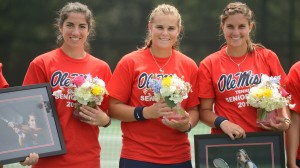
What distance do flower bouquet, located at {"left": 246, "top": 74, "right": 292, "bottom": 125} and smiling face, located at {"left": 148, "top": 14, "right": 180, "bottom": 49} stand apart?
0.63m

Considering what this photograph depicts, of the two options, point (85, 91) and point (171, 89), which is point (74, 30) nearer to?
point (85, 91)

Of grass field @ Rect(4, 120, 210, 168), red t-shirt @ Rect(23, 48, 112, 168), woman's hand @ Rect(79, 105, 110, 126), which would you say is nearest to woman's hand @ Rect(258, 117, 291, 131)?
woman's hand @ Rect(79, 105, 110, 126)

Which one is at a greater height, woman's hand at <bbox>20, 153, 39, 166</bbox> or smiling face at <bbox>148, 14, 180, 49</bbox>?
smiling face at <bbox>148, 14, 180, 49</bbox>

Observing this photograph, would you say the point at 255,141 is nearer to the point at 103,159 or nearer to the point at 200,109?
the point at 200,109

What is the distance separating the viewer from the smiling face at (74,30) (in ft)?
14.5

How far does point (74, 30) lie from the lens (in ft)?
14.5

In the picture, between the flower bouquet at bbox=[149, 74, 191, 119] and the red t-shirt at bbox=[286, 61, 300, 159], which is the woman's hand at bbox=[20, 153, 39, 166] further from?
the red t-shirt at bbox=[286, 61, 300, 159]

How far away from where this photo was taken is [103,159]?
718 centimetres

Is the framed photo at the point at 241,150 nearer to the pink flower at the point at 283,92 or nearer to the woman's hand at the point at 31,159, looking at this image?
the pink flower at the point at 283,92

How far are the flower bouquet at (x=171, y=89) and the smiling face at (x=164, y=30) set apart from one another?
327mm

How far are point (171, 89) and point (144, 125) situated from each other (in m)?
0.45

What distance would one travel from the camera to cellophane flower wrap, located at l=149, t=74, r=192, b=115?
405cm

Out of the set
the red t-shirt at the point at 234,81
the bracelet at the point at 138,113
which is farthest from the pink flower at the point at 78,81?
the red t-shirt at the point at 234,81

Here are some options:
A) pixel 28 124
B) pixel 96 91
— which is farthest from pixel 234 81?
pixel 28 124
